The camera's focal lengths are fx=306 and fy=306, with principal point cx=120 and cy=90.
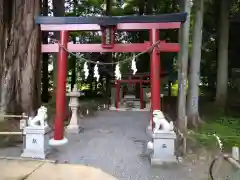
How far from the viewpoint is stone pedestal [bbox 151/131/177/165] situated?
6.90 meters

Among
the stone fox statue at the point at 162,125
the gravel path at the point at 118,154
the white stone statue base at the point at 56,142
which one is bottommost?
the gravel path at the point at 118,154

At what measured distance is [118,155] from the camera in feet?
25.2

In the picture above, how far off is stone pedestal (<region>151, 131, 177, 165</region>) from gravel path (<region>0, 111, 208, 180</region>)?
8.1 inches

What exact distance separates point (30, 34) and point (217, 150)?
7793mm

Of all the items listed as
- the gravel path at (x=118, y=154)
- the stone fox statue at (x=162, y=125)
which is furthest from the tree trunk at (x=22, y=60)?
the stone fox statue at (x=162, y=125)

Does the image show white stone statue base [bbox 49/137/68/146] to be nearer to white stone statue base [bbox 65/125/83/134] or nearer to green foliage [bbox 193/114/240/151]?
white stone statue base [bbox 65/125/83/134]

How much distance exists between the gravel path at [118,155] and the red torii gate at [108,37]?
927mm

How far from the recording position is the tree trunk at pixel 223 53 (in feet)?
51.8

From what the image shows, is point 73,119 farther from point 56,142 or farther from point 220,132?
point 220,132

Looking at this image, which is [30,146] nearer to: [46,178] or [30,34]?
[46,178]

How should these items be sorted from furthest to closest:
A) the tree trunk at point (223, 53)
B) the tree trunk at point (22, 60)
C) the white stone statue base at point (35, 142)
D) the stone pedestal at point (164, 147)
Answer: the tree trunk at point (223, 53) → the tree trunk at point (22, 60) → the white stone statue base at point (35, 142) → the stone pedestal at point (164, 147)

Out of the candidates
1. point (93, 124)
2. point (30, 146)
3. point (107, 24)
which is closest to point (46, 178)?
point (30, 146)

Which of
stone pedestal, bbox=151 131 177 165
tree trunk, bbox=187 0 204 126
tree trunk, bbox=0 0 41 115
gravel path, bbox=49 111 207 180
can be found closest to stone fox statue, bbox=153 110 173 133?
stone pedestal, bbox=151 131 177 165

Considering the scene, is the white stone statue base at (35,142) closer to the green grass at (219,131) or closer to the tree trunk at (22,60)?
the tree trunk at (22,60)
